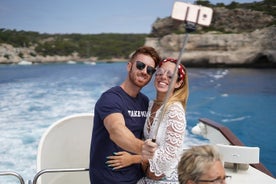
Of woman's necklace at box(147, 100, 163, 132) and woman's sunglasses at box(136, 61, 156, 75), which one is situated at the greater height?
woman's sunglasses at box(136, 61, 156, 75)

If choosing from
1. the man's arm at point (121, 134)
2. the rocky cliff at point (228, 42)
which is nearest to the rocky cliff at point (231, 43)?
the rocky cliff at point (228, 42)

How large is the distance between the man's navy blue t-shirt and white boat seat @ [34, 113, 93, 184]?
2.79 ft

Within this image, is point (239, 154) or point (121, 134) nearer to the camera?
point (121, 134)

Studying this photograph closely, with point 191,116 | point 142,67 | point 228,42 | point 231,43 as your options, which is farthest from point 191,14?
point 228,42

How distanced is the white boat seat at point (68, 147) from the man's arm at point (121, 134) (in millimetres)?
1084

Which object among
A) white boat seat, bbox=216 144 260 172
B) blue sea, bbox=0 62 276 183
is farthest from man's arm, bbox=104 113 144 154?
blue sea, bbox=0 62 276 183

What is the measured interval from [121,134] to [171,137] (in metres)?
0.21

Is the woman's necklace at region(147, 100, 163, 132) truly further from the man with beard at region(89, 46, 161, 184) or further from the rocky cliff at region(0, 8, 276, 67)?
the rocky cliff at region(0, 8, 276, 67)

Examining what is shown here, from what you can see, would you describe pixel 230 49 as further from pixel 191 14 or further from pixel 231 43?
pixel 191 14

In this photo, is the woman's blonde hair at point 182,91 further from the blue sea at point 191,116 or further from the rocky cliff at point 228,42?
the rocky cliff at point 228,42

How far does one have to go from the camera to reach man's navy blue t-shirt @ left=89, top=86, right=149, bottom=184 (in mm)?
1609

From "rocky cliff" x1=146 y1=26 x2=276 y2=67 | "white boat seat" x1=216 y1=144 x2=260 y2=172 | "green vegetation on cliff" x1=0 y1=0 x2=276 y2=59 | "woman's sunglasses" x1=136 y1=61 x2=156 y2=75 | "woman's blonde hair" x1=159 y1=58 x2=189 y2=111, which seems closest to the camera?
"woman's blonde hair" x1=159 y1=58 x2=189 y2=111

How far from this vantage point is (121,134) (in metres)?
1.44

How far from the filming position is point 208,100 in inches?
626
